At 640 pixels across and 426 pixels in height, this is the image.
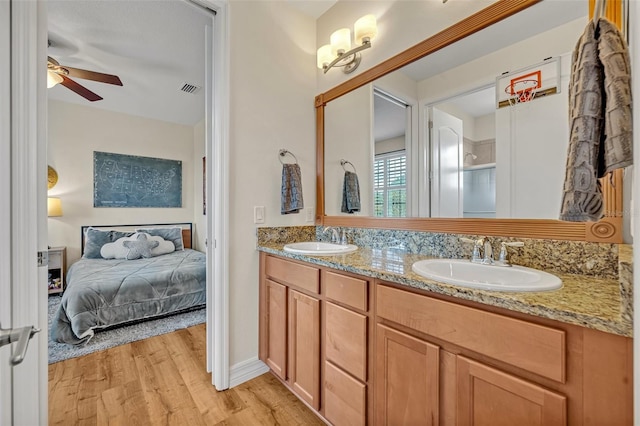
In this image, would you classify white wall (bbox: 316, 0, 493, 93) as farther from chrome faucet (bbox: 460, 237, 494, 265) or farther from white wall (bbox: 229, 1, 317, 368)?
chrome faucet (bbox: 460, 237, 494, 265)

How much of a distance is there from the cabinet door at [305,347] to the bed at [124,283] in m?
1.82

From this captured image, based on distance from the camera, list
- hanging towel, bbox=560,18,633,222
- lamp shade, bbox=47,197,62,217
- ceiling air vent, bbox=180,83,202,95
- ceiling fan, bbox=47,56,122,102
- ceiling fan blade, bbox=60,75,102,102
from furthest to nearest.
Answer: lamp shade, bbox=47,197,62,217 → ceiling air vent, bbox=180,83,202,95 → ceiling fan blade, bbox=60,75,102,102 → ceiling fan, bbox=47,56,122,102 → hanging towel, bbox=560,18,633,222

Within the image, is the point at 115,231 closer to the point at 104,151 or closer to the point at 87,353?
the point at 104,151

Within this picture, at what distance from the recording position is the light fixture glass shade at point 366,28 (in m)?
1.70

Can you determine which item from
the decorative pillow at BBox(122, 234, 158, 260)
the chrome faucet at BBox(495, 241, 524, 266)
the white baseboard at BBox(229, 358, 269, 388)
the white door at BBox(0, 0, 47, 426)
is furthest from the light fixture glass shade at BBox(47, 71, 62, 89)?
the chrome faucet at BBox(495, 241, 524, 266)

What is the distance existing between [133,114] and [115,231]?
1.80 meters

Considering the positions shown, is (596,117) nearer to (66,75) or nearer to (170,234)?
(66,75)

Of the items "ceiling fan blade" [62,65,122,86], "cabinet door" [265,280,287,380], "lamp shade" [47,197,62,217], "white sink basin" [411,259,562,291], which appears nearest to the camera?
"white sink basin" [411,259,562,291]

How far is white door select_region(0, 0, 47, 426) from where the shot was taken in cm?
100

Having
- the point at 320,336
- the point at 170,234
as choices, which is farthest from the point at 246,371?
the point at 170,234

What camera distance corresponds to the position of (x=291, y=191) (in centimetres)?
191

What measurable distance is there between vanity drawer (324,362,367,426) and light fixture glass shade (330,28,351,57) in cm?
194

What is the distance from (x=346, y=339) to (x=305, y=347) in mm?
333

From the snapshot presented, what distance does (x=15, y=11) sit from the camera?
3.44 ft
